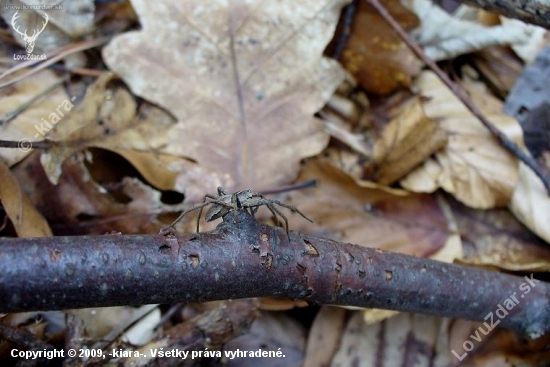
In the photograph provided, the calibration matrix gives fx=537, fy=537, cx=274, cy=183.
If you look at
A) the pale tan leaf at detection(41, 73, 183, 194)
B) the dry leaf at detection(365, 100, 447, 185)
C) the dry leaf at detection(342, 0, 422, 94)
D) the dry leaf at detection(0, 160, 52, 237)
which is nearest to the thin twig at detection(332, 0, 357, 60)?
the dry leaf at detection(342, 0, 422, 94)

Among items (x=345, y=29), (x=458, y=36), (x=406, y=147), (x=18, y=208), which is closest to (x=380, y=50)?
(x=345, y=29)

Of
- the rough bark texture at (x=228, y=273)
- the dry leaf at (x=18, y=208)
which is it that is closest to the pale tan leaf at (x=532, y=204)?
the rough bark texture at (x=228, y=273)

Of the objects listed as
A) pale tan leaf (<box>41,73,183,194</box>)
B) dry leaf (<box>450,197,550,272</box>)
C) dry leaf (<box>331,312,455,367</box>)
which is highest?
pale tan leaf (<box>41,73,183,194</box>)

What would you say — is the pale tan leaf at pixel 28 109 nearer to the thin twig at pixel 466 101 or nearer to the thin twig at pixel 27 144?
the thin twig at pixel 27 144

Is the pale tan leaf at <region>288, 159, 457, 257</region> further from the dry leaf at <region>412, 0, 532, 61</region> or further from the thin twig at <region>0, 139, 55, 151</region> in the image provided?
the thin twig at <region>0, 139, 55, 151</region>

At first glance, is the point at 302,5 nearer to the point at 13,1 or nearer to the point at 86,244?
the point at 13,1

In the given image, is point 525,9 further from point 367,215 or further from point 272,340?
point 272,340

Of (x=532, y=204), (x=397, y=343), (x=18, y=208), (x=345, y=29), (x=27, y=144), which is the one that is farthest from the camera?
(x=345, y=29)
